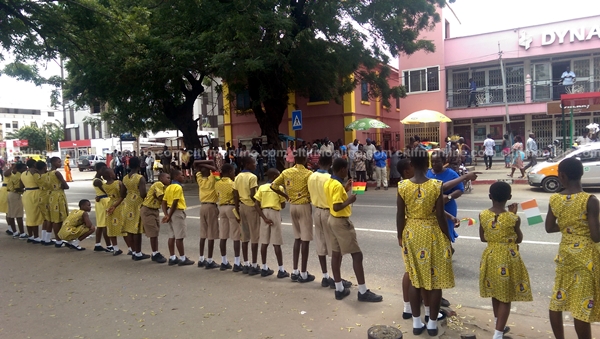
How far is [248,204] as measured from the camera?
6074mm

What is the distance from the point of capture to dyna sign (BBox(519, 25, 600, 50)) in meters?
22.4

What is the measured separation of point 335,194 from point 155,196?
348cm

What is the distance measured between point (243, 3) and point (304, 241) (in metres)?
11.9

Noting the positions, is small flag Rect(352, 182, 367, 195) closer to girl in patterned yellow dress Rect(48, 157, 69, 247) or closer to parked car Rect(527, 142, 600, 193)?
girl in patterned yellow dress Rect(48, 157, 69, 247)

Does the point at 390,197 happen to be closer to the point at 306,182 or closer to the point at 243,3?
the point at 243,3

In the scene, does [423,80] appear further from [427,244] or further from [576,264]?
[576,264]

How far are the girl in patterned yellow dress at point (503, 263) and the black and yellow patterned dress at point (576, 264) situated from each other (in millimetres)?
277

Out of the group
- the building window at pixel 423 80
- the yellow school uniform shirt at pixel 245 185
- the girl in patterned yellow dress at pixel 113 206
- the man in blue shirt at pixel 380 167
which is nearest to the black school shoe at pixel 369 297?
the yellow school uniform shirt at pixel 245 185

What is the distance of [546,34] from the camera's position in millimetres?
23422

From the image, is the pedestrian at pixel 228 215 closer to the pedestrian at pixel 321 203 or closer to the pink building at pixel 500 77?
the pedestrian at pixel 321 203

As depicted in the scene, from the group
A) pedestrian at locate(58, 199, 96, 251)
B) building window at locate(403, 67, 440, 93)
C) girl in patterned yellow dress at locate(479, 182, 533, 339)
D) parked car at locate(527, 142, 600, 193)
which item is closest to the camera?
girl in patterned yellow dress at locate(479, 182, 533, 339)

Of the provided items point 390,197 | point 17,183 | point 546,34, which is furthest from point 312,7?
point 546,34

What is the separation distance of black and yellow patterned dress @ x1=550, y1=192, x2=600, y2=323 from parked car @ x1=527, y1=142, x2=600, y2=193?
10.8 m

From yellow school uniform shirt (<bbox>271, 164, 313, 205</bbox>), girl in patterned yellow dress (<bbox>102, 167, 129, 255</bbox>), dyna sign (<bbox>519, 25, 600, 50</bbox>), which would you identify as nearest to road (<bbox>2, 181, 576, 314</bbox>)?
girl in patterned yellow dress (<bbox>102, 167, 129, 255</bbox>)
